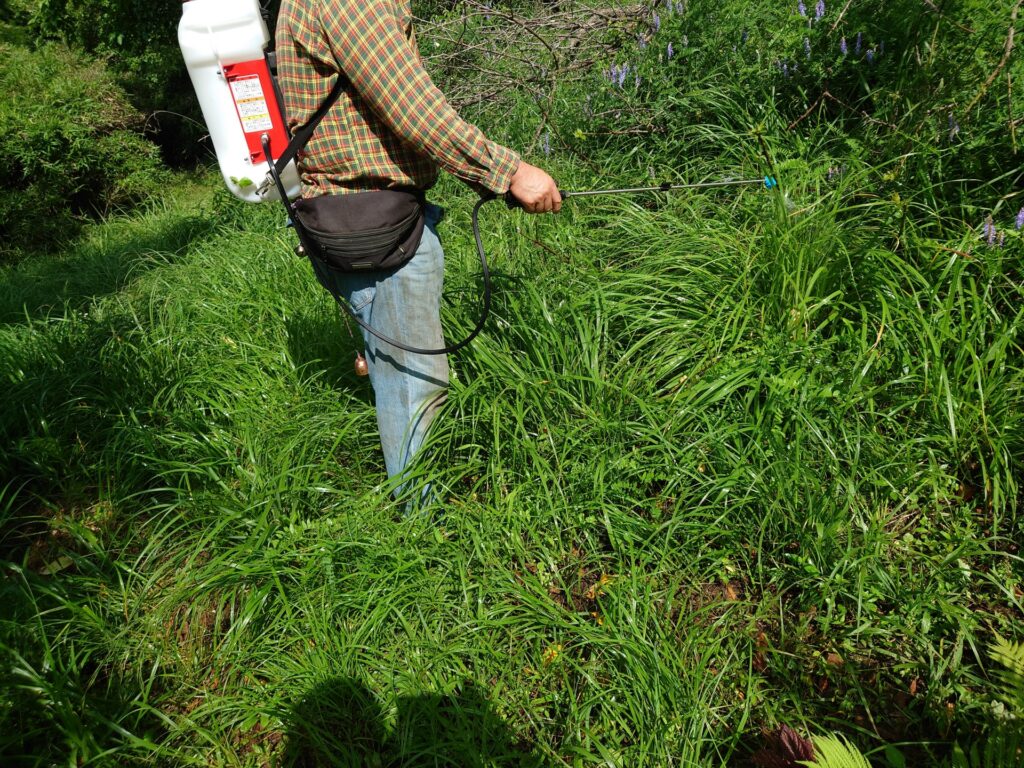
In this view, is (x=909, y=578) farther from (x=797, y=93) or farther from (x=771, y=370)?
(x=797, y=93)

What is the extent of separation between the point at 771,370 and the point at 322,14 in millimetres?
1810

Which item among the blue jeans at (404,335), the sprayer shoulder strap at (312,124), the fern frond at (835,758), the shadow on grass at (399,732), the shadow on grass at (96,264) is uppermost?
the sprayer shoulder strap at (312,124)

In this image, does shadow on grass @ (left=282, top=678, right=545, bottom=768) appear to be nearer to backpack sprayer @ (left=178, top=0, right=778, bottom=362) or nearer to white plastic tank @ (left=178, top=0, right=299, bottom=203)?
backpack sprayer @ (left=178, top=0, right=778, bottom=362)

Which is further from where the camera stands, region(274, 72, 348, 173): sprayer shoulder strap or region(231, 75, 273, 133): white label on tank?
region(231, 75, 273, 133): white label on tank

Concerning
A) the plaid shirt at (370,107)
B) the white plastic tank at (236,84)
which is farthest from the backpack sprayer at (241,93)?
the plaid shirt at (370,107)

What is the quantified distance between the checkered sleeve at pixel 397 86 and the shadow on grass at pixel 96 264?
11.5ft

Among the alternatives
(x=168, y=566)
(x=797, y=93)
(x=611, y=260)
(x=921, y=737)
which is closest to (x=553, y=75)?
(x=797, y=93)

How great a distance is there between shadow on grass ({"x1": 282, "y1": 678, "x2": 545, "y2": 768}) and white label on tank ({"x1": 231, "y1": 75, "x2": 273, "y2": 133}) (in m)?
1.70

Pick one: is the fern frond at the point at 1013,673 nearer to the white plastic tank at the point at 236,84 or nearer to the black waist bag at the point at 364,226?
the black waist bag at the point at 364,226

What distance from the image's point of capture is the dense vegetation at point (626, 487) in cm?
181

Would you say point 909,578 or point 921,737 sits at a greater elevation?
point 909,578

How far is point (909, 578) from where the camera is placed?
1903mm

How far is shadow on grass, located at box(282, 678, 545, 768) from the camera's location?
5.79 ft

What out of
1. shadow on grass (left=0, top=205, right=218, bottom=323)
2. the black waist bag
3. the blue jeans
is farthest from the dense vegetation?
shadow on grass (left=0, top=205, right=218, bottom=323)
